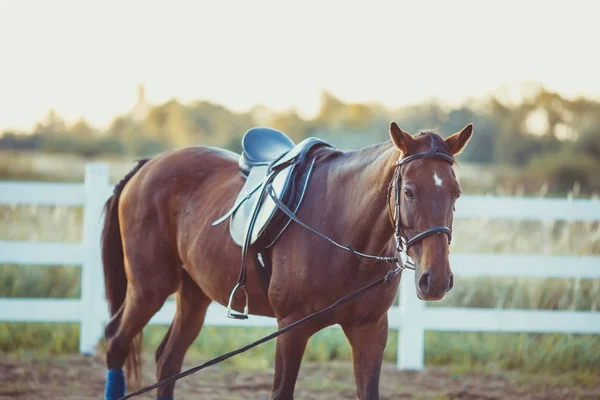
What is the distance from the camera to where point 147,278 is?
13.8 ft

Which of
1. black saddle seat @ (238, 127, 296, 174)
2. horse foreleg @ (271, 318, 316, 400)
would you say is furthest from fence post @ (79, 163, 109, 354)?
horse foreleg @ (271, 318, 316, 400)

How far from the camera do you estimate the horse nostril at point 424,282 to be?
2.66 meters

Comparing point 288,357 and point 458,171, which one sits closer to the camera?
point 288,357

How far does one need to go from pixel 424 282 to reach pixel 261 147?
1.70 m

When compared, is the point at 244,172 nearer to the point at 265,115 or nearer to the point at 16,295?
the point at 16,295

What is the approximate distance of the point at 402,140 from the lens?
2850 mm

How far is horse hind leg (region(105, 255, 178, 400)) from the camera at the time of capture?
4207 mm

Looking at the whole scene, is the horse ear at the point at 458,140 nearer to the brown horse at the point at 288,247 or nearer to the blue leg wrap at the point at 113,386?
the brown horse at the point at 288,247

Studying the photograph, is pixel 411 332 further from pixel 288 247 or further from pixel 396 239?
pixel 396 239

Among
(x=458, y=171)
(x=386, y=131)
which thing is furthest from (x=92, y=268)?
(x=386, y=131)

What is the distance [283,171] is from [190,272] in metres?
1.00

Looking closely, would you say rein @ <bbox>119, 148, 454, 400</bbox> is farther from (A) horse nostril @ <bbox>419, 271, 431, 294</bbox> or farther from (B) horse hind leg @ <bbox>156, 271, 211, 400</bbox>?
(B) horse hind leg @ <bbox>156, 271, 211, 400</bbox>

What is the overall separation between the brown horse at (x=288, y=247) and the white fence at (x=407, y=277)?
142 cm

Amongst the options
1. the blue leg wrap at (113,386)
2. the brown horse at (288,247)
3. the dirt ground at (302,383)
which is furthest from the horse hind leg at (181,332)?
the dirt ground at (302,383)
